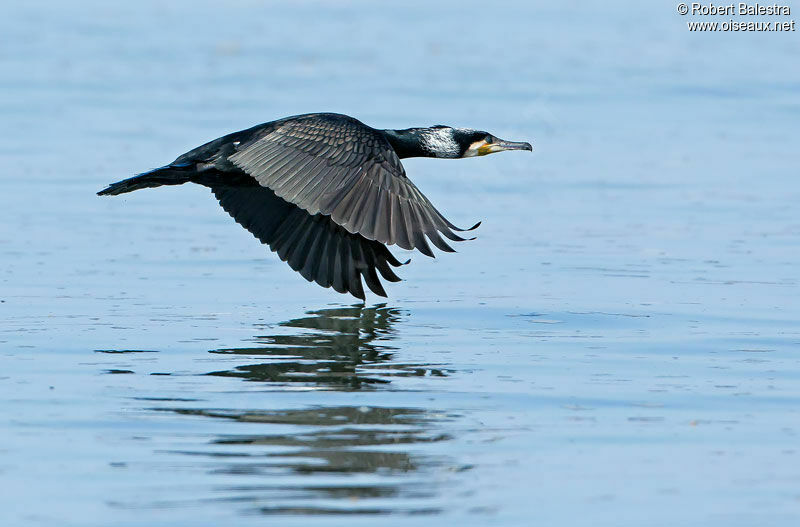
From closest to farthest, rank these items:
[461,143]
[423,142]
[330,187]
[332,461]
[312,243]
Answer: [332,461] < [330,187] < [312,243] < [423,142] < [461,143]

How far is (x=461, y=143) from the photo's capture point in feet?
32.3

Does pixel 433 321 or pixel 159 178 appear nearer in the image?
pixel 433 321

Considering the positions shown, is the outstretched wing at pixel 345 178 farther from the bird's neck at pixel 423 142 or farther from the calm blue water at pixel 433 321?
the bird's neck at pixel 423 142

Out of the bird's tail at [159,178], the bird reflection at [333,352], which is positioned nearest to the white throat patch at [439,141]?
the bird reflection at [333,352]

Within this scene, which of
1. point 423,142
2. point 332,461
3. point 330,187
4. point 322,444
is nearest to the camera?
point 332,461

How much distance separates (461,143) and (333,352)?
2.55 meters

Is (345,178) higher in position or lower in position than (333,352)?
higher

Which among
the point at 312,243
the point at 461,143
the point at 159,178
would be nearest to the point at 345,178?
the point at 312,243

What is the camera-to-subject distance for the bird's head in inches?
384

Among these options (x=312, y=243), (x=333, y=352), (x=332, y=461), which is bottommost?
(x=332, y=461)

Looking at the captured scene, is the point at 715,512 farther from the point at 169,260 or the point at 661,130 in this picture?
the point at 661,130

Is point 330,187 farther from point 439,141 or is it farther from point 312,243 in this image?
point 439,141

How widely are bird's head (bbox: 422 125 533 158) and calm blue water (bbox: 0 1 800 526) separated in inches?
35.2

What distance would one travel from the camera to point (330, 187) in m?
8.05
